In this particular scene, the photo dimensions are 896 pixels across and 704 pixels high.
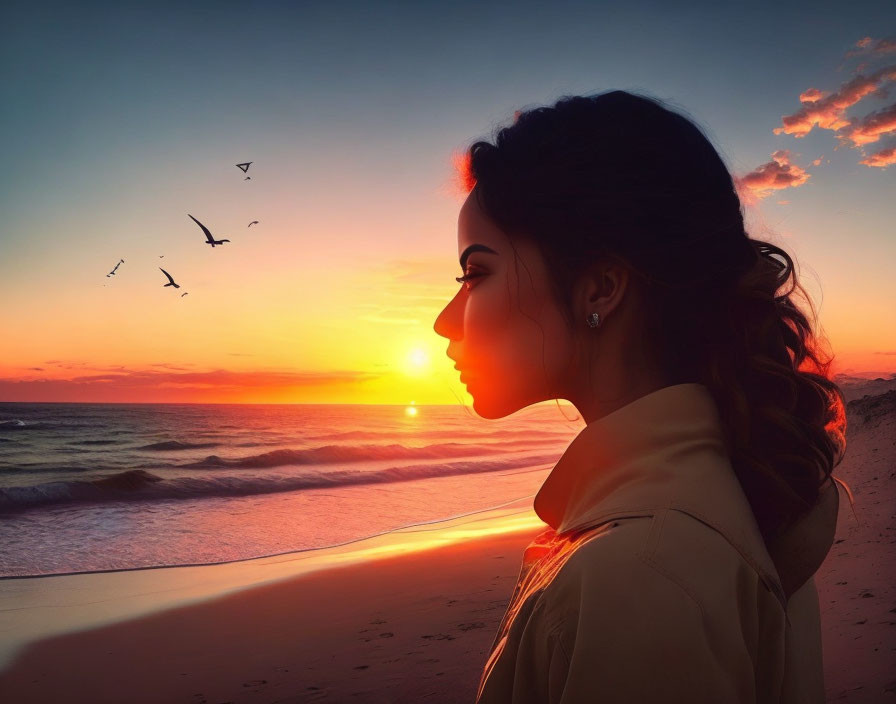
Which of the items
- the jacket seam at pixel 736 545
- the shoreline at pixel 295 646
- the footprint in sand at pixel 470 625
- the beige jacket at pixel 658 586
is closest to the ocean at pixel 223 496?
the beige jacket at pixel 658 586

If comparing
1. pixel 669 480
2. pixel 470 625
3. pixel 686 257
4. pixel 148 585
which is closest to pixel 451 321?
pixel 686 257

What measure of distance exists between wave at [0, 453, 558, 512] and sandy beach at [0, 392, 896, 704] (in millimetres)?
8619

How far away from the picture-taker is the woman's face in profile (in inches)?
45.7

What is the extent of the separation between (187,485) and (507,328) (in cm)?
1933

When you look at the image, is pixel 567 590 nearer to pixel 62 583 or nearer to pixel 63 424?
pixel 62 583

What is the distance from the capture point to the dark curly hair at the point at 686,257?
1.02 metres

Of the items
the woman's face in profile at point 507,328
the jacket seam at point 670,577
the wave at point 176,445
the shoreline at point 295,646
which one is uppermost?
the woman's face in profile at point 507,328

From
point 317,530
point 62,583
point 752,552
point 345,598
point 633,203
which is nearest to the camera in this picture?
point 752,552

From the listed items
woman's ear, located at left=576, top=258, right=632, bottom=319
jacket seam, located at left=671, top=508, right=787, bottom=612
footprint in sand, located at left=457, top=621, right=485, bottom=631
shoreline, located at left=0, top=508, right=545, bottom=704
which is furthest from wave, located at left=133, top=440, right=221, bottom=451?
jacket seam, located at left=671, top=508, right=787, bottom=612

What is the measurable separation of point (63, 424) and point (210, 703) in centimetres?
5351

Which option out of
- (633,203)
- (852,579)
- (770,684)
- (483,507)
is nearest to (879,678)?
(852,579)

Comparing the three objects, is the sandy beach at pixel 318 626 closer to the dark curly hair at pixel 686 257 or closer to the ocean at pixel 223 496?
the ocean at pixel 223 496

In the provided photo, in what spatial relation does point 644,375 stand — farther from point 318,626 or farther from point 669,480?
point 318,626

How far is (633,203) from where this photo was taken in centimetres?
111
